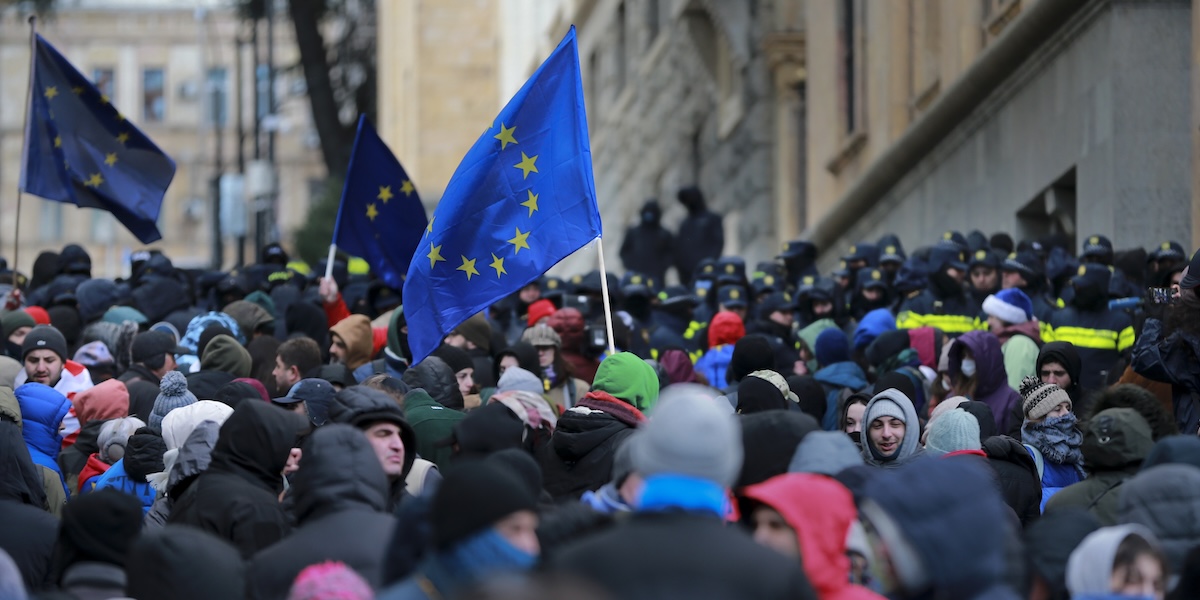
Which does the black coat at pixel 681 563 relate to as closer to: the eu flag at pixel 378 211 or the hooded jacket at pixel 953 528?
the hooded jacket at pixel 953 528

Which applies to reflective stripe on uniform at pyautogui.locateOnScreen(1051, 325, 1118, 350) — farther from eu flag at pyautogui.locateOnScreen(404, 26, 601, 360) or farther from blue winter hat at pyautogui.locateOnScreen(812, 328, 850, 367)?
eu flag at pyautogui.locateOnScreen(404, 26, 601, 360)

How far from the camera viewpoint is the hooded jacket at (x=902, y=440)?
947 cm

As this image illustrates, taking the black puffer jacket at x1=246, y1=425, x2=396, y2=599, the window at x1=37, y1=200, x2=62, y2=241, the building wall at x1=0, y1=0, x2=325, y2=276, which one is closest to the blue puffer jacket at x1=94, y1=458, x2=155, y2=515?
the black puffer jacket at x1=246, y1=425, x2=396, y2=599

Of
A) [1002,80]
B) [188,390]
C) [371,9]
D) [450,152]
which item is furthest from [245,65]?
[188,390]

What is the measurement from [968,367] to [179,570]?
6.04 meters

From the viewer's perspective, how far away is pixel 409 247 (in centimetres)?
1502

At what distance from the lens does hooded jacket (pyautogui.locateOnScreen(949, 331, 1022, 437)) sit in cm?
1199

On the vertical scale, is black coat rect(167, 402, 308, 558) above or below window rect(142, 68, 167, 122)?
below

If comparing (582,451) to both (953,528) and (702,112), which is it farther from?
(702,112)

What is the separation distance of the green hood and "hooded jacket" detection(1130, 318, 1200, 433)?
257 cm

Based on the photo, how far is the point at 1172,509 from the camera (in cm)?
701

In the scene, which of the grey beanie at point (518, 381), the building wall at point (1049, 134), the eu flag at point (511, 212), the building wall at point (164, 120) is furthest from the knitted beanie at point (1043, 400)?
the building wall at point (164, 120)

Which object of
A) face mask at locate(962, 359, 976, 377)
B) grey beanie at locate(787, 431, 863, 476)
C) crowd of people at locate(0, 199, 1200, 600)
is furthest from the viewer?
face mask at locate(962, 359, 976, 377)

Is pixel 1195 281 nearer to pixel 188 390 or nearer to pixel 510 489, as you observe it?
pixel 188 390
